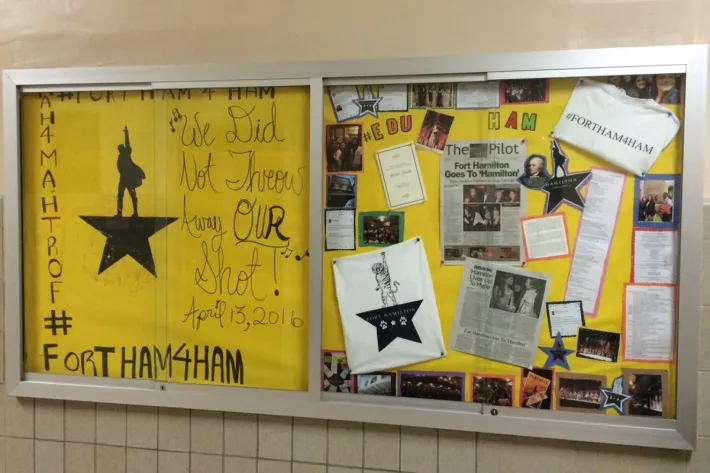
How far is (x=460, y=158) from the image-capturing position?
6.48 feet

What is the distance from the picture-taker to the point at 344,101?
2029 mm

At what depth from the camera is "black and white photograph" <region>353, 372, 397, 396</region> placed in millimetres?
2037

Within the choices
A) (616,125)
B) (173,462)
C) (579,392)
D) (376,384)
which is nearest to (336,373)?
(376,384)

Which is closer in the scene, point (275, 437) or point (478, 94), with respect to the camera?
point (478, 94)

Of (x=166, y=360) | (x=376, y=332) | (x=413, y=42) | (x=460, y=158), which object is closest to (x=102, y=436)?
(x=166, y=360)

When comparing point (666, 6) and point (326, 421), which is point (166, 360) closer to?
point (326, 421)

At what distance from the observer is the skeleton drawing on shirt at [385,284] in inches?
79.5

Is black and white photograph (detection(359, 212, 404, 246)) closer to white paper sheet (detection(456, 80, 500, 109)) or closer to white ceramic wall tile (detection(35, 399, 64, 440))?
white paper sheet (detection(456, 80, 500, 109))

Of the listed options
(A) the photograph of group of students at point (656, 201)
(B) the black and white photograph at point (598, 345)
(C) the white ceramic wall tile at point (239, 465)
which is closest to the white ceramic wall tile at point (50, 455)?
(C) the white ceramic wall tile at point (239, 465)

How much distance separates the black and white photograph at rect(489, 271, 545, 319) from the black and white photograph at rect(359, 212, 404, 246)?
0.41m

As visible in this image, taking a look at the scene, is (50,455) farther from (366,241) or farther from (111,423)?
(366,241)

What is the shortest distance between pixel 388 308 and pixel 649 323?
3.12 ft

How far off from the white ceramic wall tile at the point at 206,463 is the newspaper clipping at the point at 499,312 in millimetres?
1081

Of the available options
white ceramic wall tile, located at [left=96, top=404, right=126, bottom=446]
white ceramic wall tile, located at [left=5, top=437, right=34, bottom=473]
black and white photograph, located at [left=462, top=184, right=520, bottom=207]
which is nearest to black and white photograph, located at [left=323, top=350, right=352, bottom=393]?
black and white photograph, located at [left=462, top=184, right=520, bottom=207]
